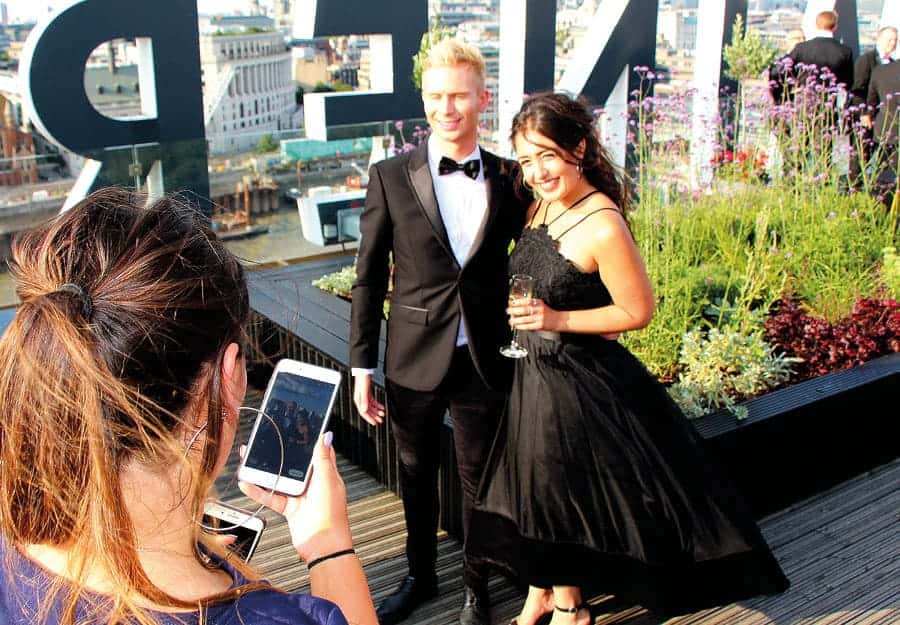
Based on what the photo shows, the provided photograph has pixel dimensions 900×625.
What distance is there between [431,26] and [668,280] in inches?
184

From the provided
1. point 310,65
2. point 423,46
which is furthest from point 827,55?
point 310,65

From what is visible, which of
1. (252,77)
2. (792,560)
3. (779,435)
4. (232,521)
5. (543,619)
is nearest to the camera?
(232,521)

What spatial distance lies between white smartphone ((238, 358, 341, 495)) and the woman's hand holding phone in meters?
0.03

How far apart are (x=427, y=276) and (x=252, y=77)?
75.1 meters

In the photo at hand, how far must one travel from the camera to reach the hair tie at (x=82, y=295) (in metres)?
0.98

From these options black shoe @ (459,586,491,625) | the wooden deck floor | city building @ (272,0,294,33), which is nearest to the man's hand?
the wooden deck floor

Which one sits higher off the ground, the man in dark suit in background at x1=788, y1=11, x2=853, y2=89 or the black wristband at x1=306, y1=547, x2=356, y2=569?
the man in dark suit in background at x1=788, y1=11, x2=853, y2=89

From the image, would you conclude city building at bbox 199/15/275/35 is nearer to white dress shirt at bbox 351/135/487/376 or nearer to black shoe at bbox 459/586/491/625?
white dress shirt at bbox 351/135/487/376

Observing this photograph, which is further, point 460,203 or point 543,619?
point 543,619

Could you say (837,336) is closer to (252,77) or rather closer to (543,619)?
(543,619)

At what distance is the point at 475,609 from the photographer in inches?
108

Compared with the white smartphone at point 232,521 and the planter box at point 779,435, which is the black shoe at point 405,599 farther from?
the white smartphone at point 232,521

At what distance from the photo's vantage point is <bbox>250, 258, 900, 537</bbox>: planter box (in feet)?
10.5

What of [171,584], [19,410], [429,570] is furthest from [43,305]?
[429,570]
